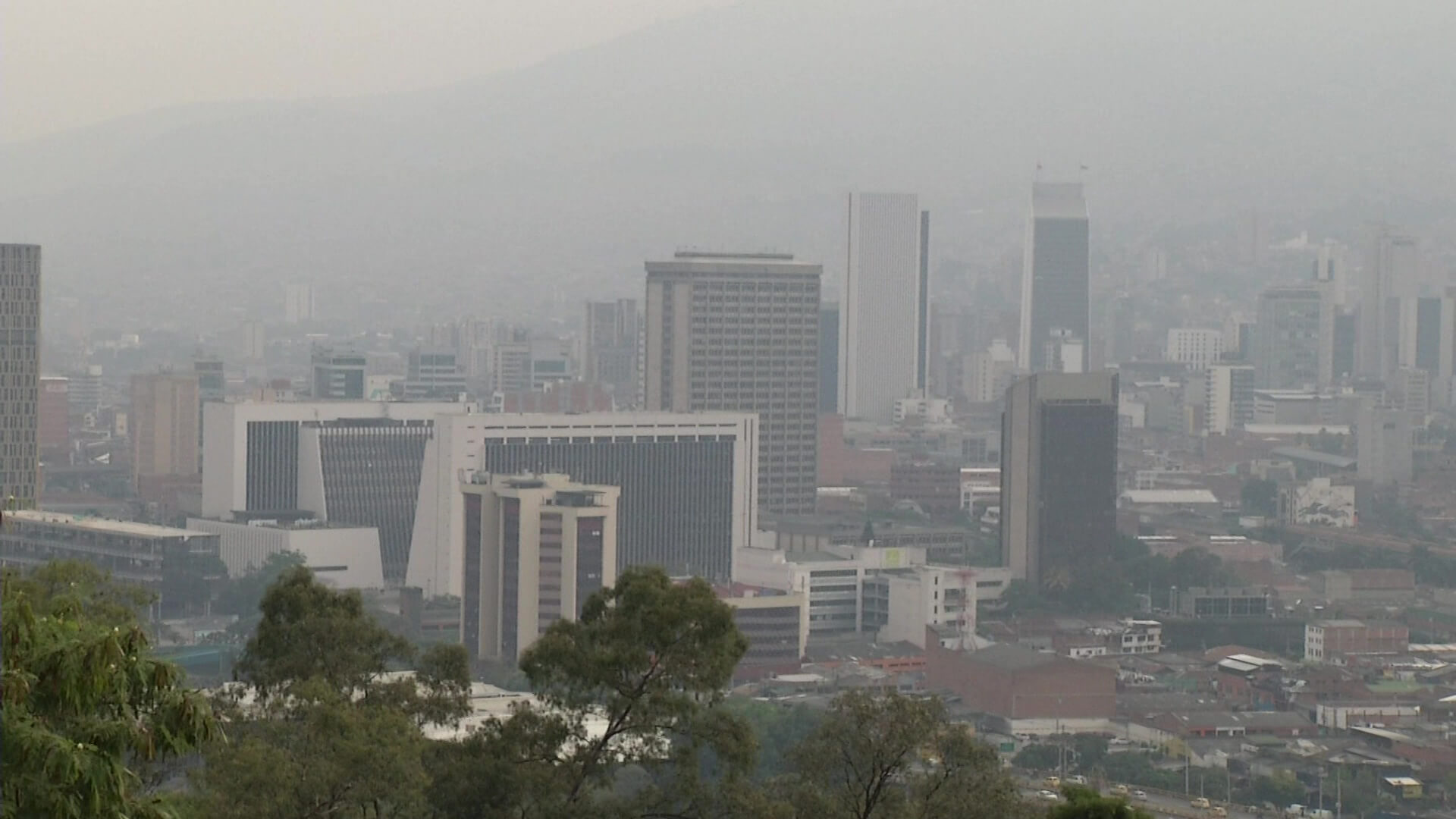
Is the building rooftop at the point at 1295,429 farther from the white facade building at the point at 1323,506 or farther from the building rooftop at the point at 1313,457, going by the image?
the white facade building at the point at 1323,506

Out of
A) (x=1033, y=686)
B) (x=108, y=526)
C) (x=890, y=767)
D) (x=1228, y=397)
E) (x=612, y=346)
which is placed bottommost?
(x=1033, y=686)

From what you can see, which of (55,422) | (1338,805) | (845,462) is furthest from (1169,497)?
(1338,805)

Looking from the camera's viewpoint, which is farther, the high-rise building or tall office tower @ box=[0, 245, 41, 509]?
the high-rise building

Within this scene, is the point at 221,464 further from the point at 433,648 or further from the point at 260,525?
the point at 433,648

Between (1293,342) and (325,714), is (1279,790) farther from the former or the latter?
(1293,342)

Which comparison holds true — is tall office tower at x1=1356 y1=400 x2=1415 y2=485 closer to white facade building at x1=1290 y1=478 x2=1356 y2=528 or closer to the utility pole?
A: white facade building at x1=1290 y1=478 x2=1356 y2=528

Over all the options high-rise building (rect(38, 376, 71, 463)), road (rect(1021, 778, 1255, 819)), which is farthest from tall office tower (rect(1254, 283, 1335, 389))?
road (rect(1021, 778, 1255, 819))

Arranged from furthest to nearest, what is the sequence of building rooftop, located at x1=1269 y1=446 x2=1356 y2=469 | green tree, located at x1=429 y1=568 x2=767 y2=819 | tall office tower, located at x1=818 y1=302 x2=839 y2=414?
1. tall office tower, located at x1=818 y1=302 x2=839 y2=414
2. building rooftop, located at x1=1269 y1=446 x2=1356 y2=469
3. green tree, located at x1=429 y1=568 x2=767 y2=819
